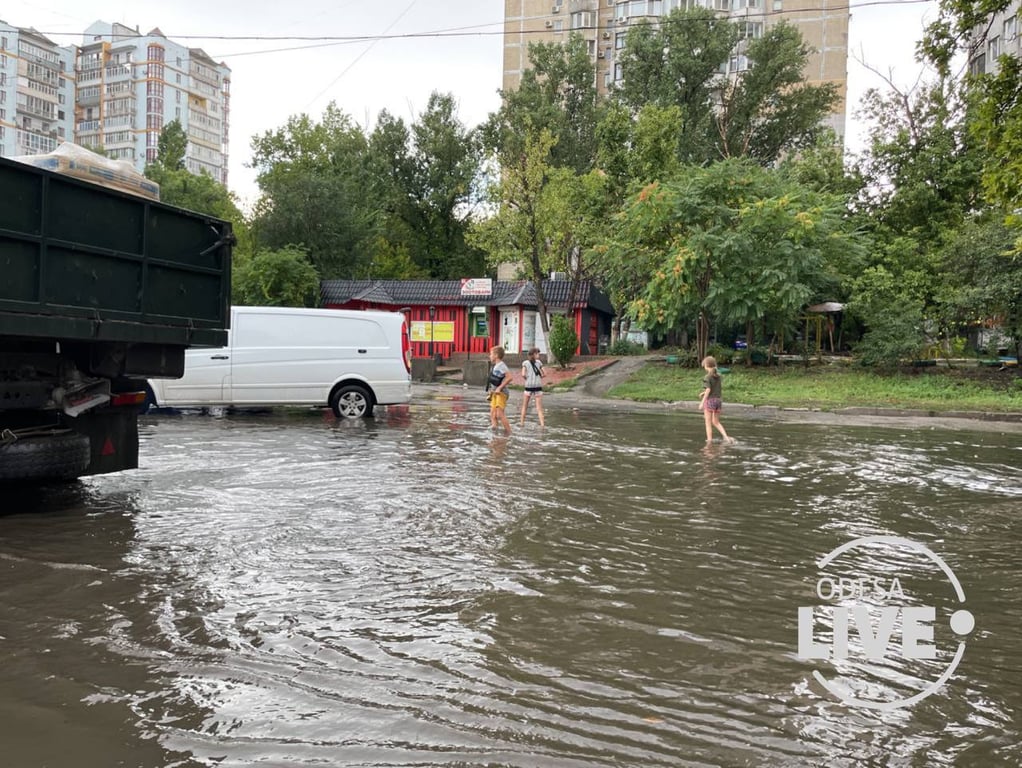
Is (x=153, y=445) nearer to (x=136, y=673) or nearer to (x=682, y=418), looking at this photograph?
(x=136, y=673)

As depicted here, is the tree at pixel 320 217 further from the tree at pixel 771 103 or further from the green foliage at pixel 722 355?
the green foliage at pixel 722 355

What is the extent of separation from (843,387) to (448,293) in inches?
854

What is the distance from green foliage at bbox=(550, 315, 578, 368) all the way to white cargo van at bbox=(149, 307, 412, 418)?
1975 cm

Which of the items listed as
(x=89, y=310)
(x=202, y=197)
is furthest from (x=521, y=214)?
(x=89, y=310)

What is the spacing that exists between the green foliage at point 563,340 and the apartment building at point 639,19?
29.0m

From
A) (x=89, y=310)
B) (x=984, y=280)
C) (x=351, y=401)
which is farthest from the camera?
(x=984, y=280)

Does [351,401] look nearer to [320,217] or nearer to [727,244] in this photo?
[727,244]

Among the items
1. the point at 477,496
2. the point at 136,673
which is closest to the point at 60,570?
the point at 136,673

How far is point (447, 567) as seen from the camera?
5242 mm

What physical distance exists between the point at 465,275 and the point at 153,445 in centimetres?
4626

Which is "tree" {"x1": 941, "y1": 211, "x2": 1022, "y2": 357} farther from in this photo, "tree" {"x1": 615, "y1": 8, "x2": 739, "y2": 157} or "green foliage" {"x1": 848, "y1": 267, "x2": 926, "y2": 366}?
"tree" {"x1": 615, "y1": 8, "x2": 739, "y2": 157}

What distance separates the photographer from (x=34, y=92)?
300 ft

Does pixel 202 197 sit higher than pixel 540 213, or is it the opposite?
pixel 202 197

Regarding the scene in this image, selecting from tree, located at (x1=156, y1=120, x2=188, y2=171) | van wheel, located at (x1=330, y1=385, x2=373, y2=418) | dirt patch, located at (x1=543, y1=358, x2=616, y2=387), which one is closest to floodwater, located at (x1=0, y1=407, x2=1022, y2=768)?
van wheel, located at (x1=330, y1=385, x2=373, y2=418)
